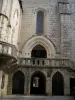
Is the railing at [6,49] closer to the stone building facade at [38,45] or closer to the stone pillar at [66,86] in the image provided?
the stone building facade at [38,45]

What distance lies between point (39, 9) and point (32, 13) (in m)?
1.16

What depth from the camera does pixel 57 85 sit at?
1786 centimetres

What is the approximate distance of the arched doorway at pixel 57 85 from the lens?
57.3 feet

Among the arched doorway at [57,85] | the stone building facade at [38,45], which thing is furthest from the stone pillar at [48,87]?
the arched doorway at [57,85]

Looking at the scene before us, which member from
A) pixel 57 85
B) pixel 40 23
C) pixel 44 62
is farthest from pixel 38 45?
pixel 57 85

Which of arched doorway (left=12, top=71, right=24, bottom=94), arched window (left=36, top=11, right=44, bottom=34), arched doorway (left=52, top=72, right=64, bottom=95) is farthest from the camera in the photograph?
arched window (left=36, top=11, right=44, bottom=34)

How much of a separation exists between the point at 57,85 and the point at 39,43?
5.81 metres

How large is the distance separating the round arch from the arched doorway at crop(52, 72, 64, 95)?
3184 mm

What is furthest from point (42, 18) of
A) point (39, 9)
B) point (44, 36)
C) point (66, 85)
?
point (66, 85)

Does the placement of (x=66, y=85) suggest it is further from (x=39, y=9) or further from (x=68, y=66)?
(x=39, y=9)

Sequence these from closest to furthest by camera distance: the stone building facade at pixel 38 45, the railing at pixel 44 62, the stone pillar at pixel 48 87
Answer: the stone building facade at pixel 38 45, the stone pillar at pixel 48 87, the railing at pixel 44 62

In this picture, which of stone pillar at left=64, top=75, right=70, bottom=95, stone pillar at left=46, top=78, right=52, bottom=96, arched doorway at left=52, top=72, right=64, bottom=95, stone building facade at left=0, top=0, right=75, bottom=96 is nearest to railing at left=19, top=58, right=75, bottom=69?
stone building facade at left=0, top=0, right=75, bottom=96

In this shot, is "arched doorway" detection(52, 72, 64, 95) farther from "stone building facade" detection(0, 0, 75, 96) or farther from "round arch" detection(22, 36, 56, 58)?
"round arch" detection(22, 36, 56, 58)

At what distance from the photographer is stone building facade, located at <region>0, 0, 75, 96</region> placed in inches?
584
